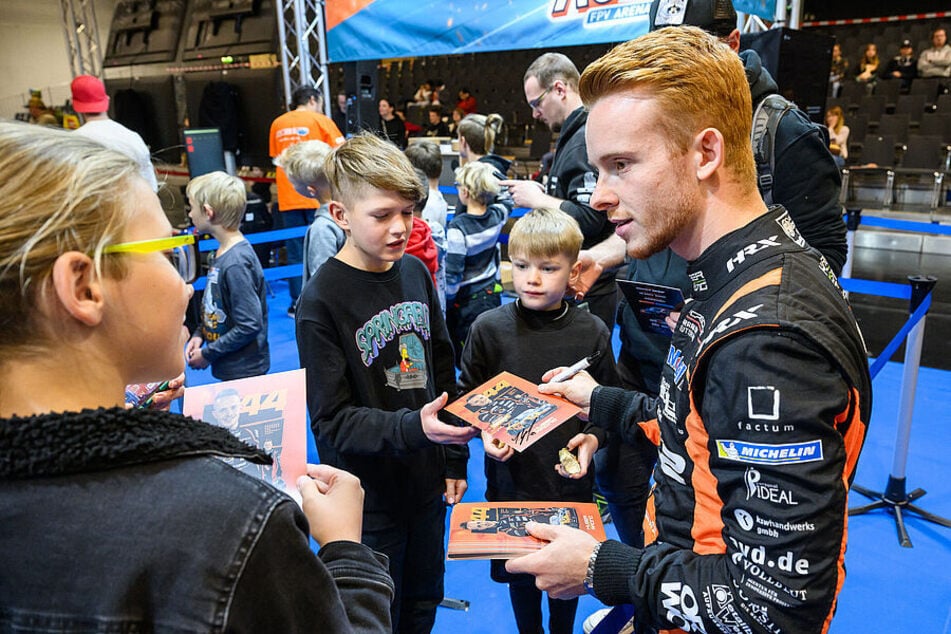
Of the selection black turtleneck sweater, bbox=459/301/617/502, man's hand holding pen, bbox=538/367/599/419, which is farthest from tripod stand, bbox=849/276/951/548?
man's hand holding pen, bbox=538/367/599/419

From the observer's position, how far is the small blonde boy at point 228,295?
10.1ft

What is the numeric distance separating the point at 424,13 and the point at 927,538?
575 centimetres

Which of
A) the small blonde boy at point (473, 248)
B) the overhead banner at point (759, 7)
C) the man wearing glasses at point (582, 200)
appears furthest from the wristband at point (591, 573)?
the overhead banner at point (759, 7)

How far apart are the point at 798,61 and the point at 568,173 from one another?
6.22 ft

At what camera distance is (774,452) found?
92 centimetres

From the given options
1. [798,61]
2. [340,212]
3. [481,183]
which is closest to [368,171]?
[340,212]

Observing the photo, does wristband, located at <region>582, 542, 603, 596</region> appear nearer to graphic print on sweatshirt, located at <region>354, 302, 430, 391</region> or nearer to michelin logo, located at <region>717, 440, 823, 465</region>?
michelin logo, located at <region>717, 440, 823, 465</region>

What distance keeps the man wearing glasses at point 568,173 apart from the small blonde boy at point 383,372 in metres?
1.07

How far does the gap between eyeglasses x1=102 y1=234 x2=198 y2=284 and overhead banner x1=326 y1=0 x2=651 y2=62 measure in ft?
15.0

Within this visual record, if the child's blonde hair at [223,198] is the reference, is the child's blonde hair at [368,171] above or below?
above

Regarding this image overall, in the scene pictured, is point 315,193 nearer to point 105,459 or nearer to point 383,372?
point 383,372

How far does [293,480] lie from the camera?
47.5 inches

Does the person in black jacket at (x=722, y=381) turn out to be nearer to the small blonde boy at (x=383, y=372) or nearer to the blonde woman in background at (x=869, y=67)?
the small blonde boy at (x=383, y=372)

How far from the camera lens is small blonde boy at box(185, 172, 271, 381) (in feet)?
10.1
